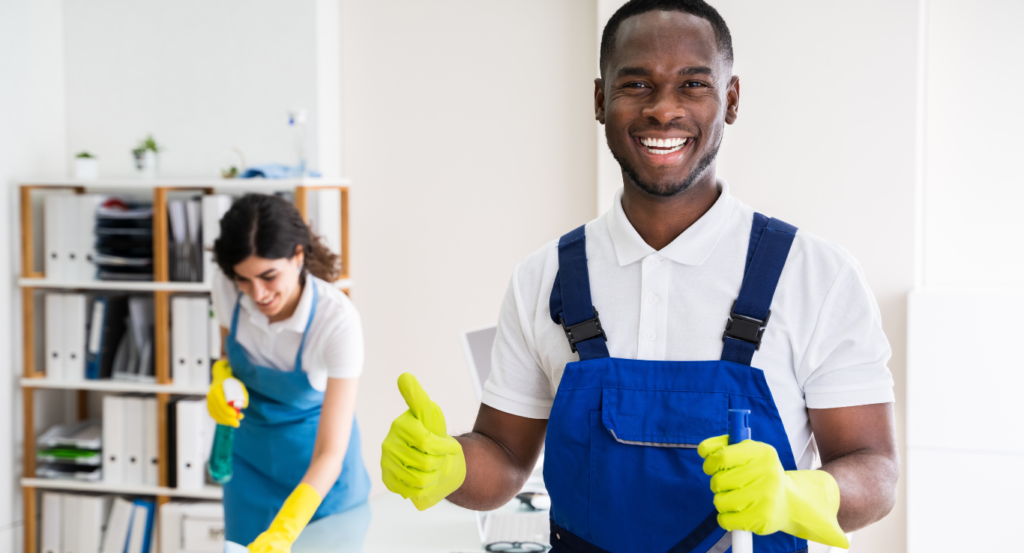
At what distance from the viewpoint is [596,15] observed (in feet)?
9.33

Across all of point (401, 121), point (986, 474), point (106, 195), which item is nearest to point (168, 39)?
point (106, 195)

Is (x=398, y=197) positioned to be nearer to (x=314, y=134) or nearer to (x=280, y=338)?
(x=314, y=134)

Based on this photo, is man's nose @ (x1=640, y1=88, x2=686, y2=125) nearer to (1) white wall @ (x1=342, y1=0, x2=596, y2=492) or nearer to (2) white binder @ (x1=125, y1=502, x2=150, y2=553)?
(1) white wall @ (x1=342, y1=0, x2=596, y2=492)

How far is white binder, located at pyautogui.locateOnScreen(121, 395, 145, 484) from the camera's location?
2.97 meters

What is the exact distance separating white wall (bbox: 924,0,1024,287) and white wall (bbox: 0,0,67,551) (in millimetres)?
3167

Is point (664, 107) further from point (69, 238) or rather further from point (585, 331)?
point (69, 238)

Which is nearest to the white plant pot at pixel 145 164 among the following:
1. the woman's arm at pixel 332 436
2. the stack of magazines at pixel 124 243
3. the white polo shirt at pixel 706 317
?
the stack of magazines at pixel 124 243

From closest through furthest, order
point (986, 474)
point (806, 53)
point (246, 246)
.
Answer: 1. point (246, 246)
2. point (986, 474)
3. point (806, 53)

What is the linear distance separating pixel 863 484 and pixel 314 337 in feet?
4.96

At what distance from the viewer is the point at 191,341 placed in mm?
2906

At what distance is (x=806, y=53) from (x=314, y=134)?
1733 millimetres

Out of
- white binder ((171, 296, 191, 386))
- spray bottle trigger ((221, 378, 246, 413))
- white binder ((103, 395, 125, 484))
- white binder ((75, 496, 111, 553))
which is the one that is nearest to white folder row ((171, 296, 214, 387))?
white binder ((171, 296, 191, 386))

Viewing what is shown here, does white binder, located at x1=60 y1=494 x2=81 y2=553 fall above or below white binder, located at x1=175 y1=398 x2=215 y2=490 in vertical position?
below

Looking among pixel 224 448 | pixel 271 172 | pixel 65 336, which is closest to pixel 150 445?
pixel 65 336
